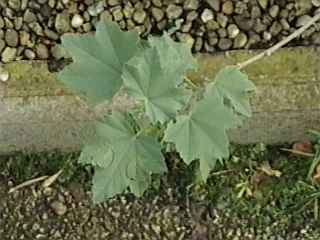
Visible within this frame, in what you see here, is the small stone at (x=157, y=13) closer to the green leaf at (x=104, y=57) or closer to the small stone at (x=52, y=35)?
the small stone at (x=52, y=35)

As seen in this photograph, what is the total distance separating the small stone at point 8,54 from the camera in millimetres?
2221

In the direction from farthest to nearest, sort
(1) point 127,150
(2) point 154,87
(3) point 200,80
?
(3) point 200,80, (1) point 127,150, (2) point 154,87

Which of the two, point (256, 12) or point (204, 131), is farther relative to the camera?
point (256, 12)

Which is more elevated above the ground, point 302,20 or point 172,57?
point 172,57

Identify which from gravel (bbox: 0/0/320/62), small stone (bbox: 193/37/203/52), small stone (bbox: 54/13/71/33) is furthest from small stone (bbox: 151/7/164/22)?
small stone (bbox: 54/13/71/33)

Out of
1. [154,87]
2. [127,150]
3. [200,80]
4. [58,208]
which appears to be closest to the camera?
[154,87]

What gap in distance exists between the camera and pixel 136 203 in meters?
2.37

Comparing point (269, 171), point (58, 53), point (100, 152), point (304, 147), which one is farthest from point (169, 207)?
point (100, 152)

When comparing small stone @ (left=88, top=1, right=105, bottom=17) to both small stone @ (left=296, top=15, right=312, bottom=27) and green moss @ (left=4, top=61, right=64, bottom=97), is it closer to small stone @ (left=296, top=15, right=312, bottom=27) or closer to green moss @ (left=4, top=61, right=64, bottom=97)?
green moss @ (left=4, top=61, right=64, bottom=97)

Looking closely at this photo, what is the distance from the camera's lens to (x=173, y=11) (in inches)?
88.1

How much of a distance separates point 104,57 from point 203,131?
0.24 meters

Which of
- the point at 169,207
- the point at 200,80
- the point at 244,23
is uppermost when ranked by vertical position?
the point at 244,23

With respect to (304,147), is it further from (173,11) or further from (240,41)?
(173,11)

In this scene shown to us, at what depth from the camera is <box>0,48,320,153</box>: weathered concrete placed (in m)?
2.21
